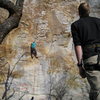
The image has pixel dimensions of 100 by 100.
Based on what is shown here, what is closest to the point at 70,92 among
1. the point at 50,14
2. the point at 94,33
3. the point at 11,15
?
the point at 50,14

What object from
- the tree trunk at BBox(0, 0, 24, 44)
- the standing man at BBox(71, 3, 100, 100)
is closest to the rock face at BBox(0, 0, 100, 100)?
the tree trunk at BBox(0, 0, 24, 44)

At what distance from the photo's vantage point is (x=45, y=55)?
7.49m

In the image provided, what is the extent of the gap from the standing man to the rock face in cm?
418

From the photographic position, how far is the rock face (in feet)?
24.0

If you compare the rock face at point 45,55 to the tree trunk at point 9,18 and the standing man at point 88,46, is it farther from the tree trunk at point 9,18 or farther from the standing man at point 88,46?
the standing man at point 88,46

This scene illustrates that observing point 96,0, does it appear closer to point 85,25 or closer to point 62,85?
point 62,85

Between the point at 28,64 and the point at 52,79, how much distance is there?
60cm

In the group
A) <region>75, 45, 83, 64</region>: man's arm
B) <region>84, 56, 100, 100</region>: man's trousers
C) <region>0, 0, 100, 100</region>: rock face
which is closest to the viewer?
<region>84, 56, 100, 100</region>: man's trousers

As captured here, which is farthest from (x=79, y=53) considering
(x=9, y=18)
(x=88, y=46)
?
(x=9, y=18)

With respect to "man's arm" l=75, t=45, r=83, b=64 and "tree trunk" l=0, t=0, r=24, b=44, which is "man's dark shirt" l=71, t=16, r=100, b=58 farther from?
"tree trunk" l=0, t=0, r=24, b=44

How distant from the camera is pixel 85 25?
3.18 m

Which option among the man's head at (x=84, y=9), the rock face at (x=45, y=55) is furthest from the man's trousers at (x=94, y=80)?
the rock face at (x=45, y=55)

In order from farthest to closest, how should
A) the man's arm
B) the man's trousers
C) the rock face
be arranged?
the rock face < the man's arm < the man's trousers

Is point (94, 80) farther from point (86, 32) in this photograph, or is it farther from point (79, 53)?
point (86, 32)
